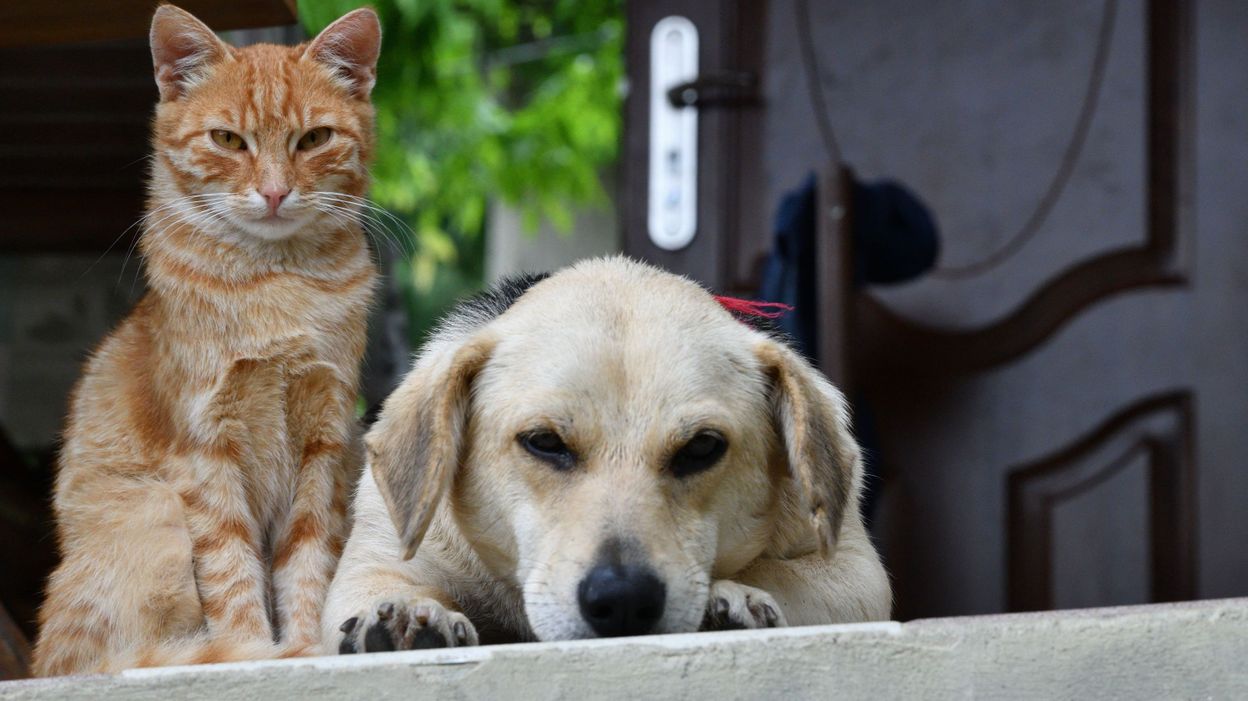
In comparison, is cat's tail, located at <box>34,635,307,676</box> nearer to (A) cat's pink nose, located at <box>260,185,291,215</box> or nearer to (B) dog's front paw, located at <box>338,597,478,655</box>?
(B) dog's front paw, located at <box>338,597,478,655</box>

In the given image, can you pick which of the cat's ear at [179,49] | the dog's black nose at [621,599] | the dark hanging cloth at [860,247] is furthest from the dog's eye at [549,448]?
the dark hanging cloth at [860,247]

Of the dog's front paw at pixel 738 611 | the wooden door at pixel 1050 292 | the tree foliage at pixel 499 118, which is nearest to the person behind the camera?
the dog's front paw at pixel 738 611

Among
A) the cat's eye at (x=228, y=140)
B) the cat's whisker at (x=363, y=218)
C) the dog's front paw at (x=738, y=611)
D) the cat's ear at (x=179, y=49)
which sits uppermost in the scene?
the cat's ear at (x=179, y=49)

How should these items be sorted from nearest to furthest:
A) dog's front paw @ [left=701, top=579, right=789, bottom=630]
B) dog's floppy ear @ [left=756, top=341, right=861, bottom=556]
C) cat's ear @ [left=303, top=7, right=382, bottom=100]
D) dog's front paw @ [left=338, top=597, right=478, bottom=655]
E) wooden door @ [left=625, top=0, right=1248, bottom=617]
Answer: dog's front paw @ [left=338, top=597, right=478, bottom=655]
dog's front paw @ [left=701, top=579, right=789, bottom=630]
dog's floppy ear @ [left=756, top=341, right=861, bottom=556]
cat's ear @ [left=303, top=7, right=382, bottom=100]
wooden door @ [left=625, top=0, right=1248, bottom=617]

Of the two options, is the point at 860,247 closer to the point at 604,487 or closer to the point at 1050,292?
the point at 1050,292

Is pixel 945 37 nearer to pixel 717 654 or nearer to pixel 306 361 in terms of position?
pixel 306 361

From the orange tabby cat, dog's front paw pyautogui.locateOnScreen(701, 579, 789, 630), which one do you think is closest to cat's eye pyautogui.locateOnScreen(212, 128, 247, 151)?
the orange tabby cat

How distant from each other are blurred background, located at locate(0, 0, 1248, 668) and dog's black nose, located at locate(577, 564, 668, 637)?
6.40 feet

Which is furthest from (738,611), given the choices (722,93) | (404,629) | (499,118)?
(499,118)

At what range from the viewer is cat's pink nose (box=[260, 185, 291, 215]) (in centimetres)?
225

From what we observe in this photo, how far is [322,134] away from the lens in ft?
7.82

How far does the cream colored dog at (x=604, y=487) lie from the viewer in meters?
2.04

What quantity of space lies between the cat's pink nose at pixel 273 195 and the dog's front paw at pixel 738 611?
3.10 ft

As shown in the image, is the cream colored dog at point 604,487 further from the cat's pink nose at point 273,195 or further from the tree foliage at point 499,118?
the tree foliage at point 499,118
